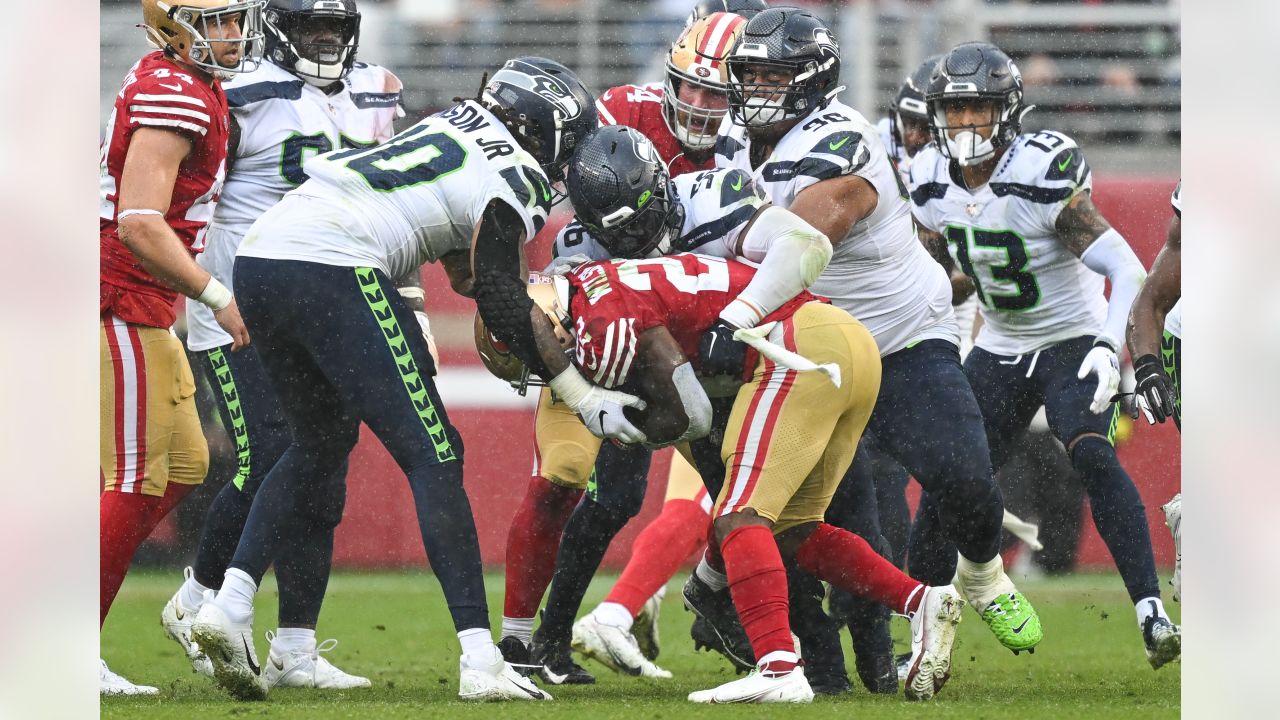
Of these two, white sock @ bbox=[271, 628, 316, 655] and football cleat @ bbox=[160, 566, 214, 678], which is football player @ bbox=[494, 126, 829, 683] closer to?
white sock @ bbox=[271, 628, 316, 655]

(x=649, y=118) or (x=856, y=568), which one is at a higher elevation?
(x=649, y=118)

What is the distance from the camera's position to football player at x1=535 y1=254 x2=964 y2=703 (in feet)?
11.5

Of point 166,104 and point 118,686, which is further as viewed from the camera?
point 118,686

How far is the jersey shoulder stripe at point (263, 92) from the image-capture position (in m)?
4.46

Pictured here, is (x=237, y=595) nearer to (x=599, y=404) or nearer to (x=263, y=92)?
(x=599, y=404)

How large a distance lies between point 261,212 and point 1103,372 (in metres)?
2.42

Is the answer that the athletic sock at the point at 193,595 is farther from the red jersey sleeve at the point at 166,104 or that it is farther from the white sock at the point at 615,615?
the red jersey sleeve at the point at 166,104

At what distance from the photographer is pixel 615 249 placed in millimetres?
3883

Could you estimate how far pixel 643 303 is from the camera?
3.58 meters

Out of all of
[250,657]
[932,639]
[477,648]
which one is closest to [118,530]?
[250,657]

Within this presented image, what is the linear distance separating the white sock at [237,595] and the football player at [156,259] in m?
0.32

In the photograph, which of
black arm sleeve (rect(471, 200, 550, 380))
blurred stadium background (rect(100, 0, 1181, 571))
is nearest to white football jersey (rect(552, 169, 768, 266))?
black arm sleeve (rect(471, 200, 550, 380))

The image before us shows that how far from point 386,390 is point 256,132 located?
1.29 m
